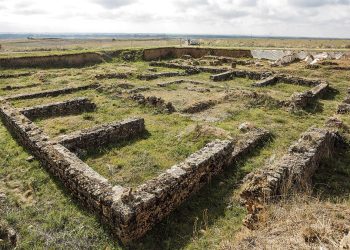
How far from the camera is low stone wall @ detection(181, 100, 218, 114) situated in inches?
599

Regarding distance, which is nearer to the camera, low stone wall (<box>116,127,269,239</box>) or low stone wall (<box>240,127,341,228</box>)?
low stone wall (<box>116,127,269,239</box>)

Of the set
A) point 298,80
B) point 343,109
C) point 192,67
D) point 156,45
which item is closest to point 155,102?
point 343,109

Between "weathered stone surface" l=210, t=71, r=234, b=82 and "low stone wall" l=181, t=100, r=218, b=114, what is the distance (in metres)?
7.30

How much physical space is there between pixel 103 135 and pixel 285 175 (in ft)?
20.4

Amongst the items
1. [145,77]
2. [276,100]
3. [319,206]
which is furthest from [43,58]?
[319,206]

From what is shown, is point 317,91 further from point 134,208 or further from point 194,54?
point 194,54

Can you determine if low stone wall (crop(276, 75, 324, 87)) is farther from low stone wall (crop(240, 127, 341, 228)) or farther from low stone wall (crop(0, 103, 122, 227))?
low stone wall (crop(0, 103, 122, 227))

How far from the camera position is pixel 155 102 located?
51.7 ft

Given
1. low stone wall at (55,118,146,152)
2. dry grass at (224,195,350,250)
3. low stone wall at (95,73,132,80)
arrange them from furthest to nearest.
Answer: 1. low stone wall at (95,73,132,80)
2. low stone wall at (55,118,146,152)
3. dry grass at (224,195,350,250)

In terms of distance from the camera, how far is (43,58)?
1231 inches

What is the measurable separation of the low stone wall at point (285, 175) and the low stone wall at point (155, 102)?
274 inches

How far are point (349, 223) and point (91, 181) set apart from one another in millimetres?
5269

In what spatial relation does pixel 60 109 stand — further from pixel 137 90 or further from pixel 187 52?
pixel 187 52

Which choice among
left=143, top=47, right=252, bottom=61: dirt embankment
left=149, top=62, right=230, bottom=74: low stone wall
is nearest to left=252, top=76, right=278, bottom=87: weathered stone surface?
left=149, top=62, right=230, bottom=74: low stone wall
